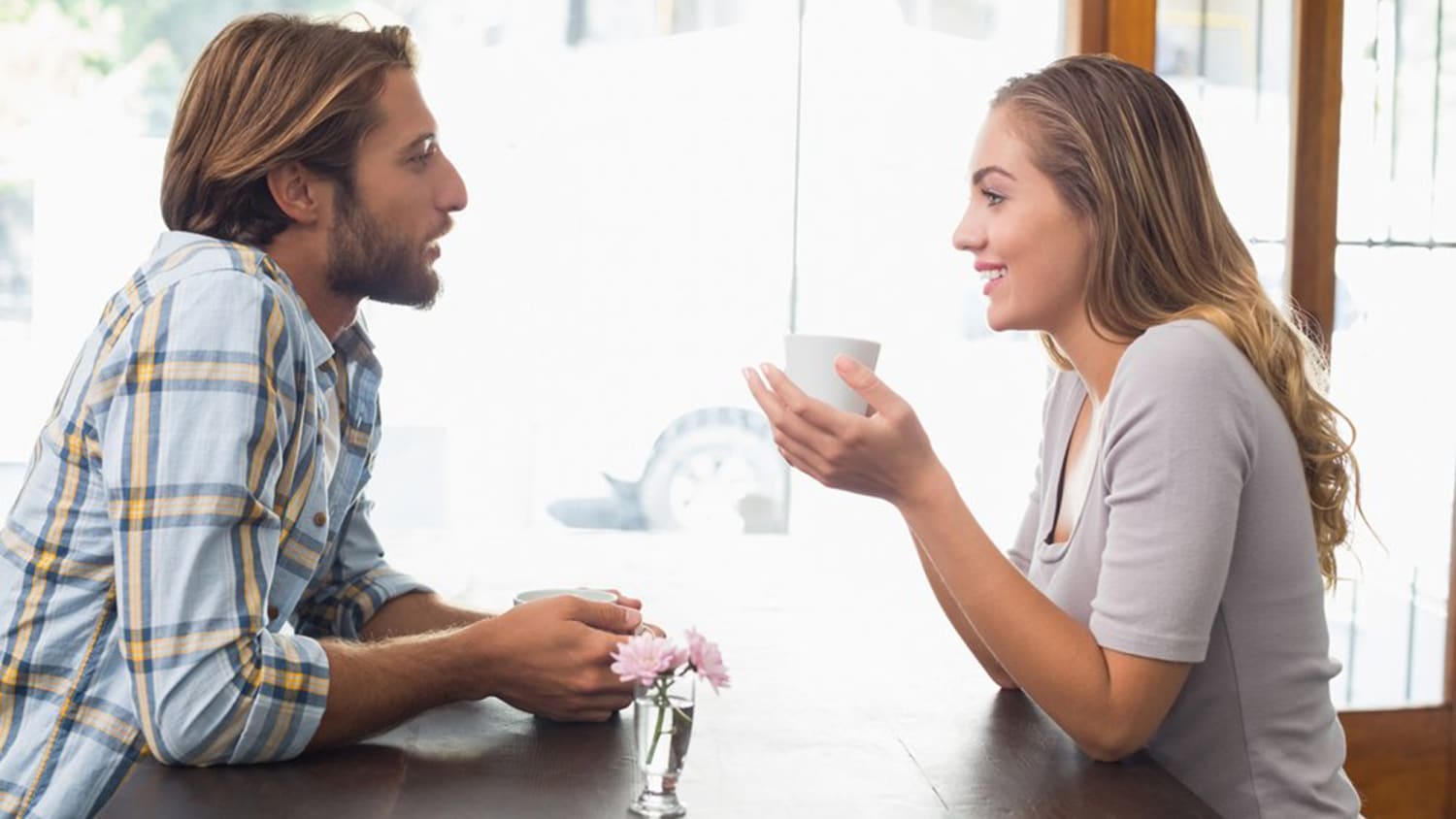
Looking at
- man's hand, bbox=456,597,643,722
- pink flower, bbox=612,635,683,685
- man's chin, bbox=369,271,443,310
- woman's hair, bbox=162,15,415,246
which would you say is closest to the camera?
pink flower, bbox=612,635,683,685

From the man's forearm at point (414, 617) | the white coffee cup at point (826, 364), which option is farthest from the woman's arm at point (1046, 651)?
the man's forearm at point (414, 617)

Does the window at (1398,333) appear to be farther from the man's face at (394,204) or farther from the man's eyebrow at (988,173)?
the man's face at (394,204)

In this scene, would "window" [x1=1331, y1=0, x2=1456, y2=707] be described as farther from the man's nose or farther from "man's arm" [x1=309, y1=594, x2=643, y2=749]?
"man's arm" [x1=309, y1=594, x2=643, y2=749]

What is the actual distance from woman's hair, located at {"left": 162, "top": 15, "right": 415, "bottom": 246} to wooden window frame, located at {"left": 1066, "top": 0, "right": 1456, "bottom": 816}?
1752 millimetres

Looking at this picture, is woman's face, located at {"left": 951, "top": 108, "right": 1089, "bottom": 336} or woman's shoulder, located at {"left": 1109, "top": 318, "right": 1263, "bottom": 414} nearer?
woman's shoulder, located at {"left": 1109, "top": 318, "right": 1263, "bottom": 414}

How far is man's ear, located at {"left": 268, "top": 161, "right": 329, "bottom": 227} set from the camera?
5.10 ft

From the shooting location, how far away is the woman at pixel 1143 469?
4.17 feet

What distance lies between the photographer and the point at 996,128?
1.57 metres

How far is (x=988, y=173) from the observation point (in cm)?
157

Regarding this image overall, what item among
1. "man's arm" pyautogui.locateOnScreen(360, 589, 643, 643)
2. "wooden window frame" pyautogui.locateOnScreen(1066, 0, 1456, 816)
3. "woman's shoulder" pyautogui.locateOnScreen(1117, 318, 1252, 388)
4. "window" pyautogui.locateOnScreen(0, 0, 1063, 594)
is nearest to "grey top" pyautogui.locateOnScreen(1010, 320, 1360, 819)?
"woman's shoulder" pyautogui.locateOnScreen(1117, 318, 1252, 388)

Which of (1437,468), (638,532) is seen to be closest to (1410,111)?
(1437,468)

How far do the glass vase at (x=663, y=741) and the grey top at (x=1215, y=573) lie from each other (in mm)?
424

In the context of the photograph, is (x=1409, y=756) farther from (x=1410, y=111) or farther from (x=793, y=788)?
(x=793, y=788)

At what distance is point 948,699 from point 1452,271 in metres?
2.20
